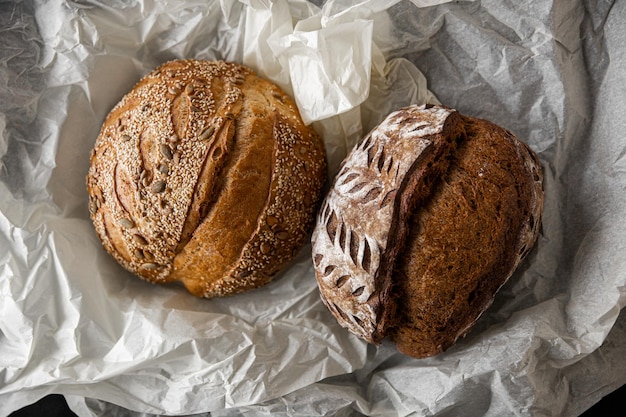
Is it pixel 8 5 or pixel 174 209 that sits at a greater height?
pixel 8 5

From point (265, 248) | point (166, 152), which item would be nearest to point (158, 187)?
point (166, 152)

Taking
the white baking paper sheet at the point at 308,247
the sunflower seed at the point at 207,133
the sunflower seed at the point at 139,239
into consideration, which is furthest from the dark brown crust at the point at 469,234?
the sunflower seed at the point at 139,239

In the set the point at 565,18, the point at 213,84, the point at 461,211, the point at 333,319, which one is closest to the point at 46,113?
the point at 213,84

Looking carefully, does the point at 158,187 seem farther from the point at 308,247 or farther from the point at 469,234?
the point at 469,234

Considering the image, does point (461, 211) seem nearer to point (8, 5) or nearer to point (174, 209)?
point (174, 209)

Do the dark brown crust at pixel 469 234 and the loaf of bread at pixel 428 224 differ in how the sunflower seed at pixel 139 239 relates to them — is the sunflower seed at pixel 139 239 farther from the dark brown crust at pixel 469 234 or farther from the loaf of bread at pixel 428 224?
the dark brown crust at pixel 469 234

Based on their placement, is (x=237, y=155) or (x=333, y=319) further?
(x=333, y=319)
